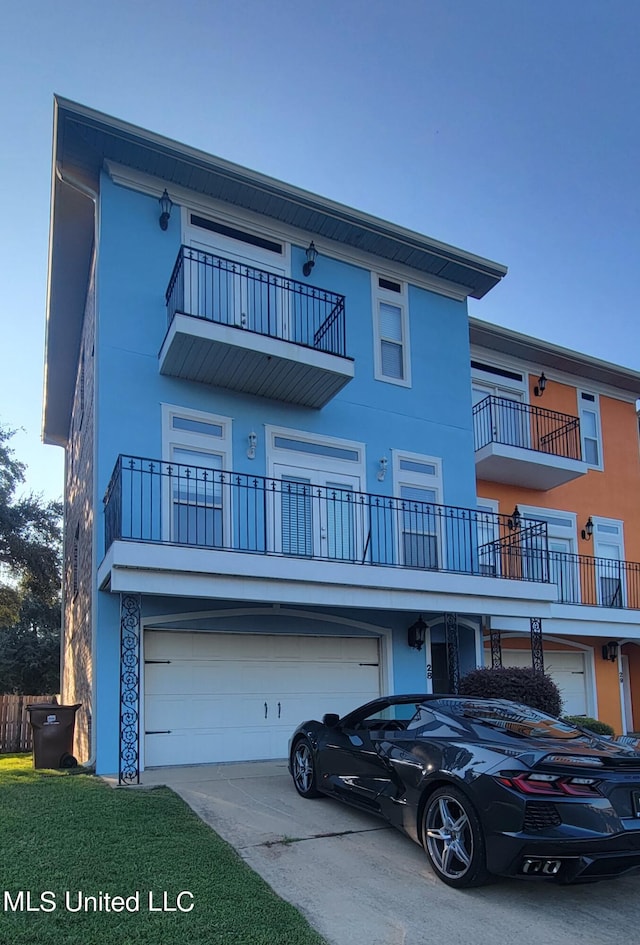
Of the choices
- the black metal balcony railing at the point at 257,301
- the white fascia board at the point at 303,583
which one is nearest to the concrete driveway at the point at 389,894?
the white fascia board at the point at 303,583

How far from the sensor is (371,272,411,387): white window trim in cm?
1348

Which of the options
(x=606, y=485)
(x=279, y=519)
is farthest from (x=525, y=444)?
(x=279, y=519)

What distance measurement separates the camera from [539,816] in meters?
4.75

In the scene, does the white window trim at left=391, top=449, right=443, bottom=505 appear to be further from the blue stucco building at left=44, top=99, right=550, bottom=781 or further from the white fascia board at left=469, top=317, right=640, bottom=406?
the white fascia board at left=469, top=317, right=640, bottom=406

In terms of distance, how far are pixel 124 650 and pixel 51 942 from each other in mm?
5945

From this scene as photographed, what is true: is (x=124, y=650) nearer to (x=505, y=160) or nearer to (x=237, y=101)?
(x=237, y=101)

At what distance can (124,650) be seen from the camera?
9.84 m

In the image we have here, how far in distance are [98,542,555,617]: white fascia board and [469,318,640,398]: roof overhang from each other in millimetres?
6224

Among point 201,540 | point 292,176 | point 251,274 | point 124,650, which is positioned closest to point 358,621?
point 201,540

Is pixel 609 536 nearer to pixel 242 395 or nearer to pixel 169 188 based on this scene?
pixel 242 395

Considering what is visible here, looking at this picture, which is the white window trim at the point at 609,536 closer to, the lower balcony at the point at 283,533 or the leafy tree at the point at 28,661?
the lower balcony at the point at 283,533

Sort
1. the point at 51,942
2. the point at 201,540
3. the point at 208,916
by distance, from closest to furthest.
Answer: the point at 51,942 < the point at 208,916 < the point at 201,540

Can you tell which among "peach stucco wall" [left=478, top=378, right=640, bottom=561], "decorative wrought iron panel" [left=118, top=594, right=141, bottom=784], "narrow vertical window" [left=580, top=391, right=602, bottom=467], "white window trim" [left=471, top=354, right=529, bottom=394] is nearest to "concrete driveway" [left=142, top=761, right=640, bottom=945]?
"decorative wrought iron panel" [left=118, top=594, right=141, bottom=784]

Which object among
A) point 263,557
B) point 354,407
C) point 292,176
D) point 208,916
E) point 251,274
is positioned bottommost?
point 208,916
